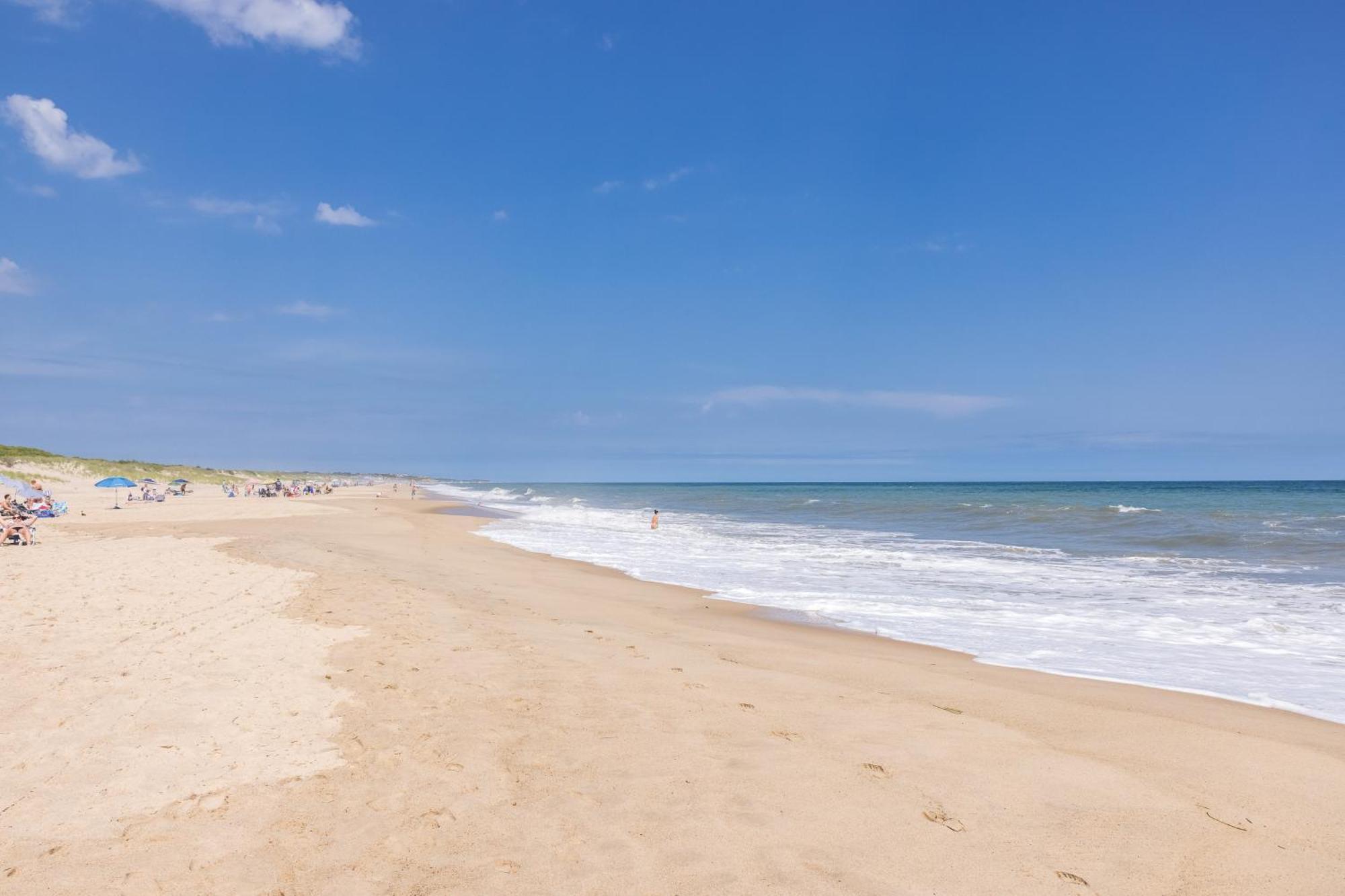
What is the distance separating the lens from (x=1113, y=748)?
5477 millimetres

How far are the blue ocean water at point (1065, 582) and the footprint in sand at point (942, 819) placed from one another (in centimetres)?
490

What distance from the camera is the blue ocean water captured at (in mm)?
8688

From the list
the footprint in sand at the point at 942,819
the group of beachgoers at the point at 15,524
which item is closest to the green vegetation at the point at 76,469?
the group of beachgoers at the point at 15,524

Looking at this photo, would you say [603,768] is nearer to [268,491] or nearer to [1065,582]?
[1065,582]

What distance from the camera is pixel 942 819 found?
4180 millimetres

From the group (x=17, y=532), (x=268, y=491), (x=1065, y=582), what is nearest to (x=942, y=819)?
(x=1065, y=582)

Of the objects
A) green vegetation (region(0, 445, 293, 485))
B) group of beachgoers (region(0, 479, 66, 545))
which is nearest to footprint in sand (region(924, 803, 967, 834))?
group of beachgoers (region(0, 479, 66, 545))

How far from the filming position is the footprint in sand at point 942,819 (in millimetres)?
4082

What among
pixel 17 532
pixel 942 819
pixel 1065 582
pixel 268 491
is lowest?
pixel 1065 582

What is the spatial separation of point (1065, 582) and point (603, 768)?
13629 millimetres

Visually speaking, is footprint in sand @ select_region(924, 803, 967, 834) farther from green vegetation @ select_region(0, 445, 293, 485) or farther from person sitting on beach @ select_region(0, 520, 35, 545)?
green vegetation @ select_region(0, 445, 293, 485)

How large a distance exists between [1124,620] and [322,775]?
37.7ft

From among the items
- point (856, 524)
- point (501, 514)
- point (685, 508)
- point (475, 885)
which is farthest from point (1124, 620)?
point (685, 508)

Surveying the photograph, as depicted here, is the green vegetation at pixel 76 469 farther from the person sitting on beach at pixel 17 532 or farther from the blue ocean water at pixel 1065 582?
the blue ocean water at pixel 1065 582
